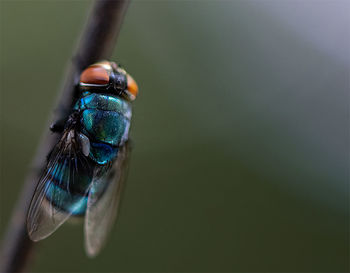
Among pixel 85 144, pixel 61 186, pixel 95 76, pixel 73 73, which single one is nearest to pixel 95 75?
pixel 95 76

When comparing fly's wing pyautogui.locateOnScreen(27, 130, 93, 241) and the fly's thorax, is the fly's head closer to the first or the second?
the fly's thorax

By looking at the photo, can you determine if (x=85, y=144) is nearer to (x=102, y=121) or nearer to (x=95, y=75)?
(x=102, y=121)

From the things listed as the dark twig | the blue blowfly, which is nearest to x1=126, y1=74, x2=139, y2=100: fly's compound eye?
the blue blowfly

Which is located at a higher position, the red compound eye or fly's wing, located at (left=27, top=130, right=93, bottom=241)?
the red compound eye

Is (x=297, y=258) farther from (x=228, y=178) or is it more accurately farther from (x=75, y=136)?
(x=75, y=136)

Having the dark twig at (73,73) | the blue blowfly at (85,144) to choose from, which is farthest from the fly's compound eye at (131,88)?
the dark twig at (73,73)

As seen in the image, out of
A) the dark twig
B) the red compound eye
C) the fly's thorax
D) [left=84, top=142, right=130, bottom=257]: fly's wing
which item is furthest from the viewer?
[left=84, top=142, right=130, bottom=257]: fly's wing
